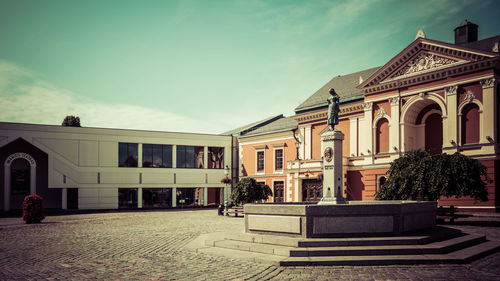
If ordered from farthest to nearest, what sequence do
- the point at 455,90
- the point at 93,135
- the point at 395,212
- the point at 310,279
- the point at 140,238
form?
the point at 93,135
the point at 455,90
the point at 140,238
the point at 395,212
the point at 310,279

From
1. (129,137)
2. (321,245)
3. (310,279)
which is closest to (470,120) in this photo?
(321,245)

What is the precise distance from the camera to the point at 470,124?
76.1 feet

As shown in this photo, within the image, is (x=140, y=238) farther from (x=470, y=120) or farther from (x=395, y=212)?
(x=470, y=120)

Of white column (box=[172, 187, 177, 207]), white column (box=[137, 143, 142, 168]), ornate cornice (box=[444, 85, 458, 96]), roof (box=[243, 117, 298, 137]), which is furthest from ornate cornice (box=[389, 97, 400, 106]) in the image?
white column (box=[137, 143, 142, 168])

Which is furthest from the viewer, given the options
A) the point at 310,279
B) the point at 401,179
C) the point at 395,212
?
the point at 401,179

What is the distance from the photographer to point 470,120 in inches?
915

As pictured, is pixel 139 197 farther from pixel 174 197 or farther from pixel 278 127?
pixel 278 127

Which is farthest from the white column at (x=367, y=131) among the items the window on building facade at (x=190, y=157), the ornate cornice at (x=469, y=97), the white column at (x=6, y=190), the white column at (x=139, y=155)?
the white column at (x=6, y=190)

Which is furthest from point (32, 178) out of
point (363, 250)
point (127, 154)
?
point (363, 250)

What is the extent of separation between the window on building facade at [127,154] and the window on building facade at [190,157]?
4.76 m

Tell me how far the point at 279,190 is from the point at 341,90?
11516 mm

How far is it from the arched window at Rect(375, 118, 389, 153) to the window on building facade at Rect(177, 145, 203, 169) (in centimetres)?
2124

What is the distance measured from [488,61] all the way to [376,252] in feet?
59.6

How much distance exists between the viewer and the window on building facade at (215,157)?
142 feet
